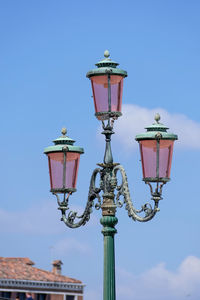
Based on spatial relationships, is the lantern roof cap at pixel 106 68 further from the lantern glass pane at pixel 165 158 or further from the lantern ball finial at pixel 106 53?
the lantern glass pane at pixel 165 158

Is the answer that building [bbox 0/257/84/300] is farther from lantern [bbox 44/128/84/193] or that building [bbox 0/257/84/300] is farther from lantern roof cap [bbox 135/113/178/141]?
lantern roof cap [bbox 135/113/178/141]

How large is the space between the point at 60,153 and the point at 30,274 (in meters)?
51.3

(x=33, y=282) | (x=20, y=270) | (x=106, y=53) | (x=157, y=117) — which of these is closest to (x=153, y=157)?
(x=157, y=117)

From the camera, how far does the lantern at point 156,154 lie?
391 inches

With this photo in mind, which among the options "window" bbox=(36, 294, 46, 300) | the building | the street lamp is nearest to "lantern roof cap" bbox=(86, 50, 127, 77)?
the street lamp

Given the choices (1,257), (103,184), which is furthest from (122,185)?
(1,257)

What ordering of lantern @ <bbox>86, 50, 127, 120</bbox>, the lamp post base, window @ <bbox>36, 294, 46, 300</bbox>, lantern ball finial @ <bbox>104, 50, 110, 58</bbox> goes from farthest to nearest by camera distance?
window @ <bbox>36, 294, 46, 300</bbox>, lantern ball finial @ <bbox>104, 50, 110, 58</bbox>, lantern @ <bbox>86, 50, 127, 120</bbox>, the lamp post base

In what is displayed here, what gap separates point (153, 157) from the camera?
9938 mm

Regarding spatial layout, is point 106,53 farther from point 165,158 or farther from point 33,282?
point 33,282

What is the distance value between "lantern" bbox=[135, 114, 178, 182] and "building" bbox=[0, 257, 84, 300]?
4979 cm

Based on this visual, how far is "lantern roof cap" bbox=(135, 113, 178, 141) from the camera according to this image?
9.95 m

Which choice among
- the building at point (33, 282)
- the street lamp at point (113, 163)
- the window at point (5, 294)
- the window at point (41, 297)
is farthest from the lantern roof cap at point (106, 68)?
the window at point (41, 297)

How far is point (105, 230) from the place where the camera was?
9.83 metres

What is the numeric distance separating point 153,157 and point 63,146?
1.11 metres
